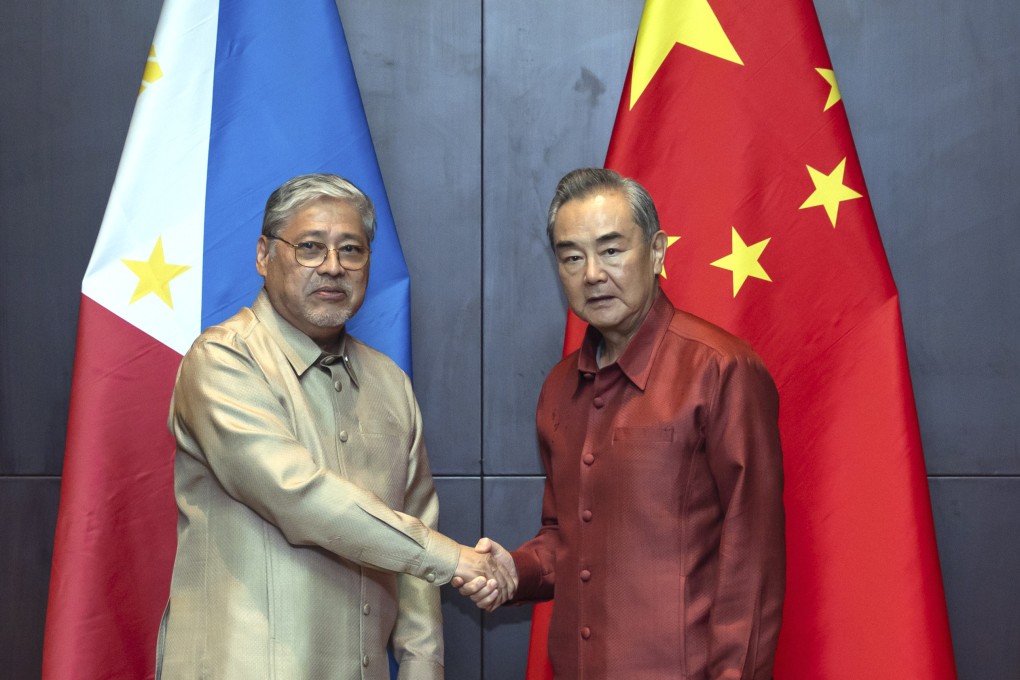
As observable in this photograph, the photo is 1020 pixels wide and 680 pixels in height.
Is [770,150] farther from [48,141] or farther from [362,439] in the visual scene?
[48,141]

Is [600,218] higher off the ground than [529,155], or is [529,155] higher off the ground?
[529,155]

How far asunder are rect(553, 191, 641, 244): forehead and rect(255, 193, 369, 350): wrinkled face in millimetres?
472

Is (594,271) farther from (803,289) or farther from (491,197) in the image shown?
(491,197)

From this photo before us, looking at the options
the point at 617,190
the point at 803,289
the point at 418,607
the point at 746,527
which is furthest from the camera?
the point at 803,289

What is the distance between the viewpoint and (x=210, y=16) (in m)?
2.57

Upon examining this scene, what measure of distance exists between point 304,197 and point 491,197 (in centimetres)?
84

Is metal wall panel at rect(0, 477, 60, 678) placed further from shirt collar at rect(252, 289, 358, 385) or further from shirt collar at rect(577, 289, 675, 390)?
Result: shirt collar at rect(577, 289, 675, 390)

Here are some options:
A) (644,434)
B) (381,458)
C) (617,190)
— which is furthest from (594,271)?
(381,458)

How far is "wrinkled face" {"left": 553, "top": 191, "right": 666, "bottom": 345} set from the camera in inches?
77.6

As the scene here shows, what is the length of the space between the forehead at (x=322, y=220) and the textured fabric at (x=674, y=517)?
61cm

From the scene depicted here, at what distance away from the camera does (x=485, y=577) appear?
82.7 inches

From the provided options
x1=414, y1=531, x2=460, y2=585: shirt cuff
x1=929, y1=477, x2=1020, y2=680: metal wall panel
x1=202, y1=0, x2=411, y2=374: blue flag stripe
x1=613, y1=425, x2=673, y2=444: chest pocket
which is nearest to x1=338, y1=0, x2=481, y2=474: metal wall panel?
x1=202, y1=0, x2=411, y2=374: blue flag stripe

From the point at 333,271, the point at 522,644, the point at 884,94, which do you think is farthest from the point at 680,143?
the point at 522,644

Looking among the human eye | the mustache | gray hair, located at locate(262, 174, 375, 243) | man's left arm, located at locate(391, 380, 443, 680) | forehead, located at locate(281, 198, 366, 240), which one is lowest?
man's left arm, located at locate(391, 380, 443, 680)
